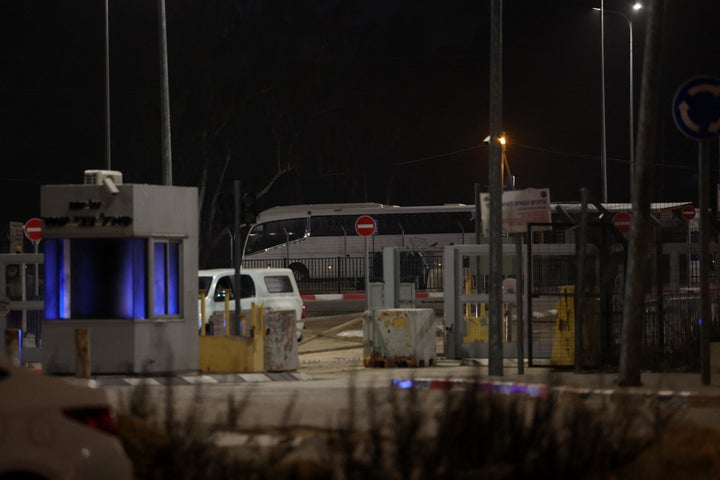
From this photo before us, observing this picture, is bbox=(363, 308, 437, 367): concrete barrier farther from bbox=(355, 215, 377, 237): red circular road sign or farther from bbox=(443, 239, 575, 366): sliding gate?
bbox=(355, 215, 377, 237): red circular road sign

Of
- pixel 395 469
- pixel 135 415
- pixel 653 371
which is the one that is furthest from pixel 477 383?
pixel 653 371

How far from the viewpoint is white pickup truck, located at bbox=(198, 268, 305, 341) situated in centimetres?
2811

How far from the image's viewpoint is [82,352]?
18.8 meters

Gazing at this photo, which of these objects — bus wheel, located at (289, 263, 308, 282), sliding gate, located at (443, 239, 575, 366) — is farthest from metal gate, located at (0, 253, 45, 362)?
bus wheel, located at (289, 263, 308, 282)

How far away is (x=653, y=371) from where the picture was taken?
18500 millimetres

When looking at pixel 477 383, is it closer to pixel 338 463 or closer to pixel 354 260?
pixel 338 463

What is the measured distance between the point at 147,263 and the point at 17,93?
39.5 meters

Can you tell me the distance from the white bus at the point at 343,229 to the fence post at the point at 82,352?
4202cm

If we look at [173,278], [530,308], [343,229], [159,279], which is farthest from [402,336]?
[343,229]

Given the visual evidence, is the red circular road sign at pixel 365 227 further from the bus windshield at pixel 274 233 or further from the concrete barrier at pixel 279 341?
the bus windshield at pixel 274 233

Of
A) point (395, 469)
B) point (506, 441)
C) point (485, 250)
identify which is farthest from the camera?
point (485, 250)

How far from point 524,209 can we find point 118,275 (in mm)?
5905

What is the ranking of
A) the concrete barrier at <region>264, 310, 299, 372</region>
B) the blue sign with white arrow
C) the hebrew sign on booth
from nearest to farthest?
Result: the blue sign with white arrow → the hebrew sign on booth → the concrete barrier at <region>264, 310, 299, 372</region>

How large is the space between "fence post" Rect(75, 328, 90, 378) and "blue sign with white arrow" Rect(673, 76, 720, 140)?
27.6 feet
